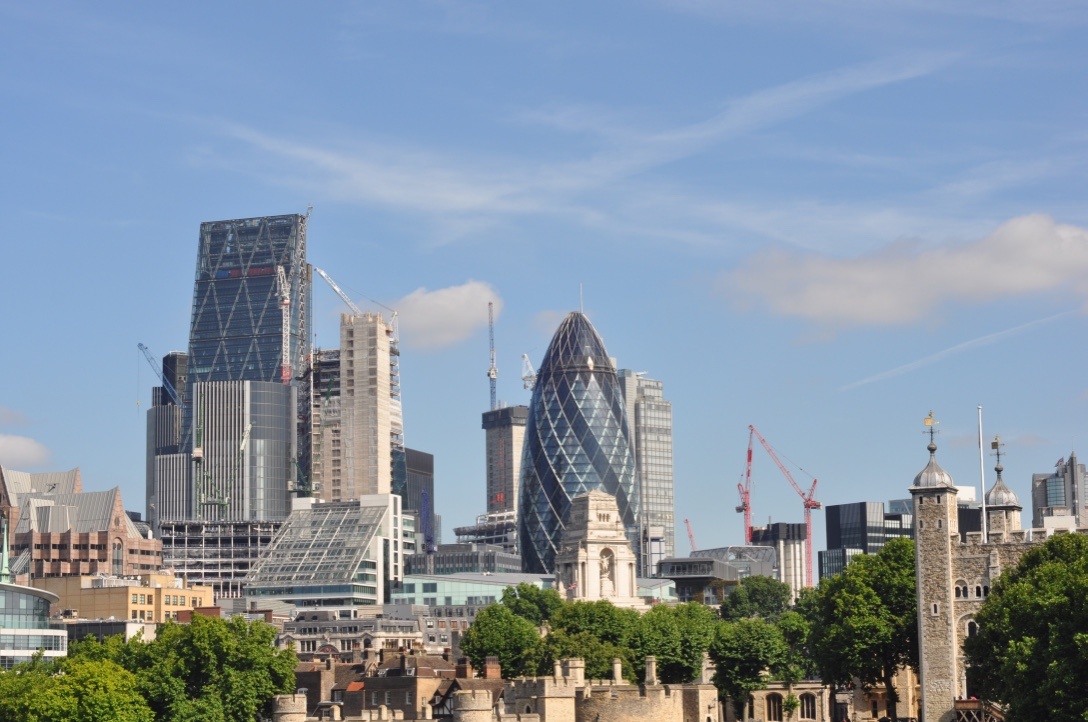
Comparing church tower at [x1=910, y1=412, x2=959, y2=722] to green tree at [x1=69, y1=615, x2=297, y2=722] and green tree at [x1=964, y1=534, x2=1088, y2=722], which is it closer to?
green tree at [x1=964, y1=534, x2=1088, y2=722]

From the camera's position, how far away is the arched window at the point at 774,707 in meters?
130

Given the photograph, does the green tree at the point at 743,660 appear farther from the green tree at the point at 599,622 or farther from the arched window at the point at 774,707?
the green tree at the point at 599,622

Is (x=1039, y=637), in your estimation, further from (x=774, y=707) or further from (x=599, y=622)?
(x=599, y=622)

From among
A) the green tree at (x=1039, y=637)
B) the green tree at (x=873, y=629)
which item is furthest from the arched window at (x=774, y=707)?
the green tree at (x=1039, y=637)

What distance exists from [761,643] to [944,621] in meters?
14.0

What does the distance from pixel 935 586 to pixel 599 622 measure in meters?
36.1

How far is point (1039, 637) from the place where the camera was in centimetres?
10088

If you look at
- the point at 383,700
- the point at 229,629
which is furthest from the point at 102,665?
the point at 383,700

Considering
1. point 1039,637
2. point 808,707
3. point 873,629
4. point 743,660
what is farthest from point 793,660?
point 1039,637

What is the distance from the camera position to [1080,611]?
97.6 meters

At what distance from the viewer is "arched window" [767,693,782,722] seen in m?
130

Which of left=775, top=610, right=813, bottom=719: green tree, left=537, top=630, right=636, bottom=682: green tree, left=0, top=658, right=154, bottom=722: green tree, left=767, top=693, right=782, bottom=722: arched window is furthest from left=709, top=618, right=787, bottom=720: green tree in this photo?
left=0, top=658, right=154, bottom=722: green tree

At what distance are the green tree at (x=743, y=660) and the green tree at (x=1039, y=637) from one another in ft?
55.6

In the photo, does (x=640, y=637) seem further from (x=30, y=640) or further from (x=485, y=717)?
(x=30, y=640)
